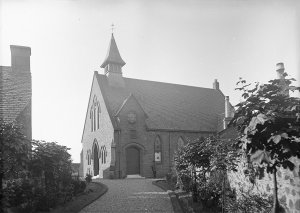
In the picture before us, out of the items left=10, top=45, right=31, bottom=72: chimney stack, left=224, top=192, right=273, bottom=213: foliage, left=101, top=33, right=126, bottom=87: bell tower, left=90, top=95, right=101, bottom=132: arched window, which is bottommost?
left=224, top=192, right=273, bottom=213: foliage

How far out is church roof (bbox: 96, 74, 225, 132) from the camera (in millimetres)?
37031

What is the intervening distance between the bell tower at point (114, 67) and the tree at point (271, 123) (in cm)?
3239

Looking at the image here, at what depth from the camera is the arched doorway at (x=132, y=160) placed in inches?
1340

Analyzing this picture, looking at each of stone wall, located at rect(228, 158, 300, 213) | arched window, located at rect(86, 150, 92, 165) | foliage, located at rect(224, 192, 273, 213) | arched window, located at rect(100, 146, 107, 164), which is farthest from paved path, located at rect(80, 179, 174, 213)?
arched window, located at rect(86, 150, 92, 165)

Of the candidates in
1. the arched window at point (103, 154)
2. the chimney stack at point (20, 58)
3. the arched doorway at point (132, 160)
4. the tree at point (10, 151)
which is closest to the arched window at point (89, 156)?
the arched window at point (103, 154)

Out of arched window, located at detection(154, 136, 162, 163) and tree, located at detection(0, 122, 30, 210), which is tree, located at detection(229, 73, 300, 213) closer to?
tree, located at detection(0, 122, 30, 210)

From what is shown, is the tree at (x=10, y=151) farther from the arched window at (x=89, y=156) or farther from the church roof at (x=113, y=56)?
the church roof at (x=113, y=56)

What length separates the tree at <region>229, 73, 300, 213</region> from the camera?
6387 mm

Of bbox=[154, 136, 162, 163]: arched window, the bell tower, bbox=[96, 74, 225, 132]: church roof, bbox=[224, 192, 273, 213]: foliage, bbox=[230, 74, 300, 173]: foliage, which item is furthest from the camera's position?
the bell tower

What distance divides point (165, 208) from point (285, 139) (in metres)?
9.80

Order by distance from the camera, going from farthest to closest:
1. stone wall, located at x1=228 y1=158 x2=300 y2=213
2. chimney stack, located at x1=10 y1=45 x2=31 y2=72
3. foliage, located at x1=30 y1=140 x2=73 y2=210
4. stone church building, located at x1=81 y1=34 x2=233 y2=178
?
1. stone church building, located at x1=81 y1=34 x2=233 y2=178
2. chimney stack, located at x1=10 y1=45 x2=31 y2=72
3. foliage, located at x1=30 y1=140 x2=73 y2=210
4. stone wall, located at x1=228 y1=158 x2=300 y2=213

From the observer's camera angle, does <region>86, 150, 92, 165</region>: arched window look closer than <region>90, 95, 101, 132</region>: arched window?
No

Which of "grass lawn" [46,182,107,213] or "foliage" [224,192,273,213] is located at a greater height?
"foliage" [224,192,273,213]

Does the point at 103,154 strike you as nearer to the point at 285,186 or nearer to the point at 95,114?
the point at 95,114
